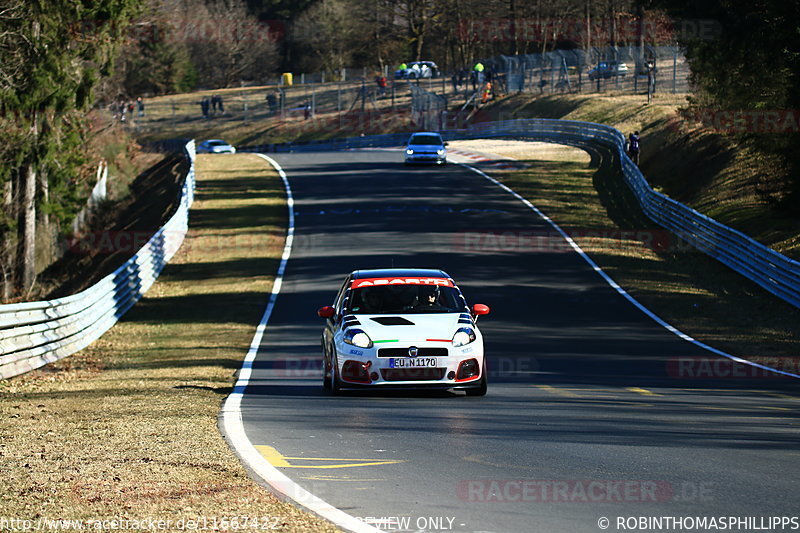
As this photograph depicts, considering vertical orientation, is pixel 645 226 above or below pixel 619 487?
below

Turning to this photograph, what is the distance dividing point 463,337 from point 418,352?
0.58 metres

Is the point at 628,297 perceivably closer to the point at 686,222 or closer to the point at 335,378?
the point at 686,222

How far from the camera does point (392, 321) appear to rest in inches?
500

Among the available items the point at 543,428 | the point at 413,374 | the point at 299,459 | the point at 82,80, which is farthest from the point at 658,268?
the point at 299,459

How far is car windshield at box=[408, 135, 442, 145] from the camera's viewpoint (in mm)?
51469

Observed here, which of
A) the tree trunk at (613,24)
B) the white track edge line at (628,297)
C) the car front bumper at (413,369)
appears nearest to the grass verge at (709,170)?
the white track edge line at (628,297)

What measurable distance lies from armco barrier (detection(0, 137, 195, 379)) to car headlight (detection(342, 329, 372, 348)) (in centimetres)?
577

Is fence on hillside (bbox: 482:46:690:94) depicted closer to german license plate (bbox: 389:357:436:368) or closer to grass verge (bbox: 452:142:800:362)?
grass verge (bbox: 452:142:800:362)

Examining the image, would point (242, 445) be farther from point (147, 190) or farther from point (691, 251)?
point (147, 190)

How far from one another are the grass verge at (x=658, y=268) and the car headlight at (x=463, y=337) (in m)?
6.80

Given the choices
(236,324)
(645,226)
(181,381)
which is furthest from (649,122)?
(181,381)

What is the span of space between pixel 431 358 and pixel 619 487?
4.78m

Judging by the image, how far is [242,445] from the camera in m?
9.46

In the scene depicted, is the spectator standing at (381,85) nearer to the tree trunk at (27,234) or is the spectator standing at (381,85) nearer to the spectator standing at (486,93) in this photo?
the spectator standing at (486,93)
